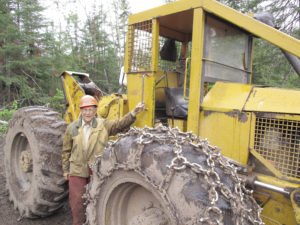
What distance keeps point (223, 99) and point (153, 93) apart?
0.78m

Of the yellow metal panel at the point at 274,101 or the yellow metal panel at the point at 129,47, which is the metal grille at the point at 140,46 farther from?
the yellow metal panel at the point at 274,101

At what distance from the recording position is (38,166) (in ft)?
13.0

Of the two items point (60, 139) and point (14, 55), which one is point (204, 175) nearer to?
point (60, 139)

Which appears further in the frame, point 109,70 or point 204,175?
point 109,70

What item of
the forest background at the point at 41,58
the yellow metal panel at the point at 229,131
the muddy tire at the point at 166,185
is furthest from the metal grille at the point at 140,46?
the forest background at the point at 41,58

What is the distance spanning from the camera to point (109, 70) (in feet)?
74.3

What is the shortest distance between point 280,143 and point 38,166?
2806mm

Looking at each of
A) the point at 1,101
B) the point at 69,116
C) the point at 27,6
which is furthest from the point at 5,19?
the point at 69,116

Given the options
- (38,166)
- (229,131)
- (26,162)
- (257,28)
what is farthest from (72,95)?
(257,28)

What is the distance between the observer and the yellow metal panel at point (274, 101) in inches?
101

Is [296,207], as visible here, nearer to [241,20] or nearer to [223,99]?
[223,99]

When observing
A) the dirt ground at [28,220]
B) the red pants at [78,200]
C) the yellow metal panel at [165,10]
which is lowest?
the dirt ground at [28,220]

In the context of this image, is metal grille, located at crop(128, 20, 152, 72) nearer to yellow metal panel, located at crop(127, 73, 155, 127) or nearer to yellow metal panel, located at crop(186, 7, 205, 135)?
yellow metal panel, located at crop(127, 73, 155, 127)

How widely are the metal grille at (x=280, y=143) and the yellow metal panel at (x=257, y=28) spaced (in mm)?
578
